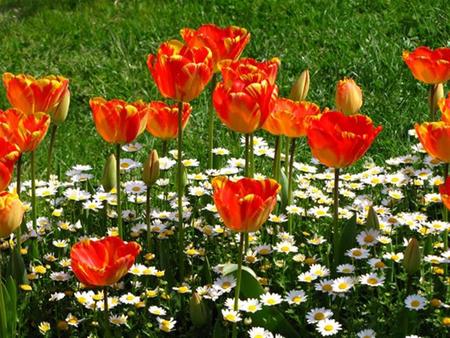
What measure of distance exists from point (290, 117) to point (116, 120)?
0.50m

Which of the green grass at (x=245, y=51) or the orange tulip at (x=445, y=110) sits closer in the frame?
the orange tulip at (x=445, y=110)

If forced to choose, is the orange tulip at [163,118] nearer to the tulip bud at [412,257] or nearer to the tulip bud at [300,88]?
the tulip bud at [300,88]

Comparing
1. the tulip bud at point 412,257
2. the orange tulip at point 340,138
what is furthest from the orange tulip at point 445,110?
the tulip bud at point 412,257

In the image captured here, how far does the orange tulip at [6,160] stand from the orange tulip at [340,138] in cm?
74

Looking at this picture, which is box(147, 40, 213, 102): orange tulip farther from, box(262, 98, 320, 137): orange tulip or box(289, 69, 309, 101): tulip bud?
box(289, 69, 309, 101): tulip bud

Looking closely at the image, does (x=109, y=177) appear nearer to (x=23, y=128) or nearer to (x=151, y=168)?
(x=151, y=168)

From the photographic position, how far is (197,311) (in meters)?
2.39

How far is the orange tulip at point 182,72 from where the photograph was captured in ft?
8.18

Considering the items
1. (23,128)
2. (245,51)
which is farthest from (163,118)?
(245,51)

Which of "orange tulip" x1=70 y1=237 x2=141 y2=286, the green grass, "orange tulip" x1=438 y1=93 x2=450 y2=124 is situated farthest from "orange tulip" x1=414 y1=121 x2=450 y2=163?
the green grass

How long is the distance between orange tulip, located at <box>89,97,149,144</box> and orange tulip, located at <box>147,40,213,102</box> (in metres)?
0.11

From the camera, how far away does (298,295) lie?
2461 mm

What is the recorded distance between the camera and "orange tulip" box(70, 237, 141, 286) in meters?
2.10

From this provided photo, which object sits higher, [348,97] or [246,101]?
[246,101]
